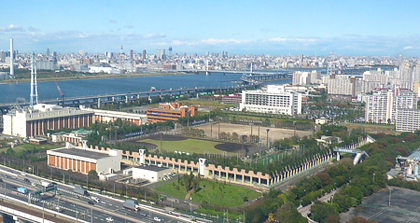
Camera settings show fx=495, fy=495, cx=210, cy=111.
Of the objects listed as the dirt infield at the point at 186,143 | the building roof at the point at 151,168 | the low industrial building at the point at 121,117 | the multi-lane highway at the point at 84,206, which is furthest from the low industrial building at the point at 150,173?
the low industrial building at the point at 121,117

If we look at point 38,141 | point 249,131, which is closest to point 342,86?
point 249,131

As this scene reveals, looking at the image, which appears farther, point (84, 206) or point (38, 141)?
point (38, 141)

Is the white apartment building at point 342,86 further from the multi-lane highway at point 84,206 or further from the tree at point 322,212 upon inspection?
the multi-lane highway at point 84,206

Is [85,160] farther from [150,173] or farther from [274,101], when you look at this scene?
[274,101]

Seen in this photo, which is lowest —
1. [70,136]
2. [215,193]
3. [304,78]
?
[215,193]

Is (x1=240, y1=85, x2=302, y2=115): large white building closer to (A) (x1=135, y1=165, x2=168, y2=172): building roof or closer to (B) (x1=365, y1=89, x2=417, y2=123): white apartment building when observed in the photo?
(B) (x1=365, y1=89, x2=417, y2=123): white apartment building

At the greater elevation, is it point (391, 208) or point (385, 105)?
point (385, 105)

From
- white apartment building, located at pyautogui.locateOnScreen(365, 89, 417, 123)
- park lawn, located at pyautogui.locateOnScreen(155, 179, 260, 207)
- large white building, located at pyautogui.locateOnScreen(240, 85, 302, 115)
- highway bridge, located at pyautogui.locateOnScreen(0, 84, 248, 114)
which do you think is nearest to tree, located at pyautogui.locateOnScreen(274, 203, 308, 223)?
park lawn, located at pyautogui.locateOnScreen(155, 179, 260, 207)

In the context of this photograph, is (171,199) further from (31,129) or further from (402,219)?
(31,129)
